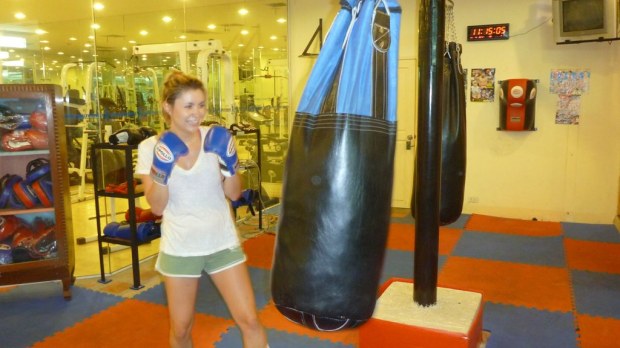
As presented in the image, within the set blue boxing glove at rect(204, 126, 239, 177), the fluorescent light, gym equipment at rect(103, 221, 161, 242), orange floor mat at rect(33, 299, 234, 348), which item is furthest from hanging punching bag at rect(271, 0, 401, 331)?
the fluorescent light

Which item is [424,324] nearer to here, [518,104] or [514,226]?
[514,226]

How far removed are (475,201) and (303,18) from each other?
3540 millimetres

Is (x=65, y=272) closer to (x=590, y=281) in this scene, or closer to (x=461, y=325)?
(x=461, y=325)

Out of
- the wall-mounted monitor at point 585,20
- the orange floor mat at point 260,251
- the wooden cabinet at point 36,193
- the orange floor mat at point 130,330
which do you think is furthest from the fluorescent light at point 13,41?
the wall-mounted monitor at point 585,20

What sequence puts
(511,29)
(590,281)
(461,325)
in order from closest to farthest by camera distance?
(461,325)
(590,281)
(511,29)

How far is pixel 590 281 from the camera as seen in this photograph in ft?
13.0

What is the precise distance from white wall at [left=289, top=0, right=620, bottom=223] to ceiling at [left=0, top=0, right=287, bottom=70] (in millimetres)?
2002

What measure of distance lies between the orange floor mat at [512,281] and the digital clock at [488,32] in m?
3.02

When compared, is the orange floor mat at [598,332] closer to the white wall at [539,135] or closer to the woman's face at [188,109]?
the woman's face at [188,109]

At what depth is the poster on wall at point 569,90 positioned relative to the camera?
578 cm

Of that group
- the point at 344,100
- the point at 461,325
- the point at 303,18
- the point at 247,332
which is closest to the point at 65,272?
Answer: the point at 247,332

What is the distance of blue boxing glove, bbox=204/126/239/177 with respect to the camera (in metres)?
1.96

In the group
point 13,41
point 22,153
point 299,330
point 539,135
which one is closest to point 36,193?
point 22,153

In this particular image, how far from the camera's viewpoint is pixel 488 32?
6.08m
